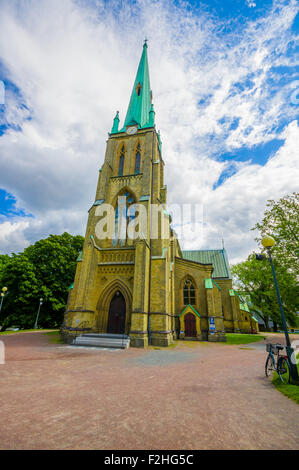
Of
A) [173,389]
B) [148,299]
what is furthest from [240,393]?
[148,299]

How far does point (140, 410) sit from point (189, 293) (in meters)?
18.1

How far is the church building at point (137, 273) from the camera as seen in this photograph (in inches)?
567

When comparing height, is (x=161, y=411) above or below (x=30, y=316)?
below

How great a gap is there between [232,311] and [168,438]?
27.5 metres

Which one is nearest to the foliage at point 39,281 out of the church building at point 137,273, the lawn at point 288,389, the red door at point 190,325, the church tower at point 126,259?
the church building at point 137,273

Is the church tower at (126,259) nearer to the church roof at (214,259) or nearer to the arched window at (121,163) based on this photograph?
the arched window at (121,163)

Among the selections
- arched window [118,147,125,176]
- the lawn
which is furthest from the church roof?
the lawn

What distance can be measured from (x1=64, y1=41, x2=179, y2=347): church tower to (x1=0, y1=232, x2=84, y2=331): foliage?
9.44 meters

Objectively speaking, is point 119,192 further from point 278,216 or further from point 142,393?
point 142,393

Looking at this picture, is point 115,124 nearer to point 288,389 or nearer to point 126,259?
point 126,259

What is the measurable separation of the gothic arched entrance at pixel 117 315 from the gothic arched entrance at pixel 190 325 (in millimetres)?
7254

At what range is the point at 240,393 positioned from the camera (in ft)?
16.4

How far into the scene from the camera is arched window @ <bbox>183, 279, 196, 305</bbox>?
21062mm
